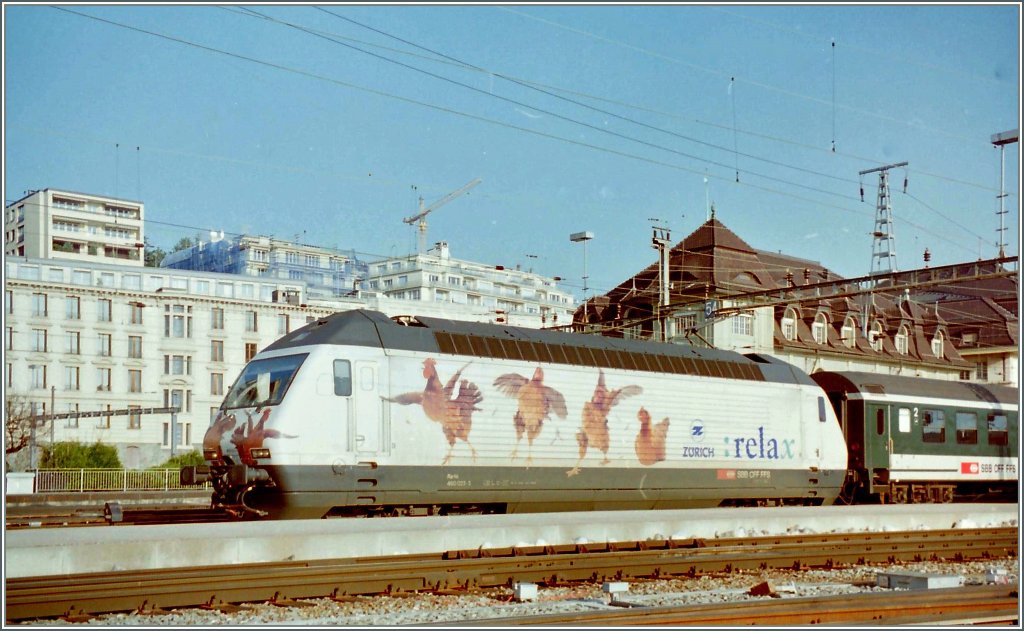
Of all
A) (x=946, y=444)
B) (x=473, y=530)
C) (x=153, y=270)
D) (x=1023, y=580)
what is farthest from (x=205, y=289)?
(x=1023, y=580)

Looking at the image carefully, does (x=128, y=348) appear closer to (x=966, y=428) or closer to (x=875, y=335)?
(x=875, y=335)

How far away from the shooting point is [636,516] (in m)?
22.1

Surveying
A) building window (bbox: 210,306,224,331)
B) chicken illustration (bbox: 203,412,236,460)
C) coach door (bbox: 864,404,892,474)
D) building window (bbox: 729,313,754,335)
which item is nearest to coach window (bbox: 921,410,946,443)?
coach door (bbox: 864,404,892,474)

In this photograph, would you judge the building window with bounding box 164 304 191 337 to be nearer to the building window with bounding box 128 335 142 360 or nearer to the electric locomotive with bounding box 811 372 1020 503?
the building window with bounding box 128 335 142 360

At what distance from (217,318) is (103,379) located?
8.60 metres

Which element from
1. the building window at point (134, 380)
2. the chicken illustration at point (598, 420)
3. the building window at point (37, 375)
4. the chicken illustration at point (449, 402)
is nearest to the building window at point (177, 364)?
the building window at point (134, 380)

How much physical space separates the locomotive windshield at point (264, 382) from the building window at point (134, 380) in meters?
56.4

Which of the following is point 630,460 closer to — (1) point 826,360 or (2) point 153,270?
(1) point 826,360

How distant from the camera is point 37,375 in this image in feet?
231

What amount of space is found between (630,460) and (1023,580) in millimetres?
13205

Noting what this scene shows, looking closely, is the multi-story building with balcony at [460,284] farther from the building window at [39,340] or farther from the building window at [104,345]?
the building window at [39,340]

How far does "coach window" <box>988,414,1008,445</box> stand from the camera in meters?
33.8

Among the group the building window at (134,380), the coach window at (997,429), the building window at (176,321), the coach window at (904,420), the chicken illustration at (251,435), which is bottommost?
the coach window at (997,429)

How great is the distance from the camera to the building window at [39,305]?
2763 inches
